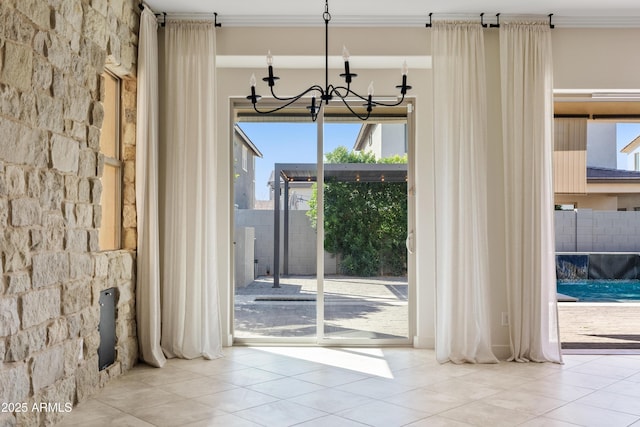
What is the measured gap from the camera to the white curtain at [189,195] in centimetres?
493

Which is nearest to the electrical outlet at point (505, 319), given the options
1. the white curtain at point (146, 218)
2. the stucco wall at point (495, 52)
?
the stucco wall at point (495, 52)

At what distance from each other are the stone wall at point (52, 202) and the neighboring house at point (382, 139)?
233cm

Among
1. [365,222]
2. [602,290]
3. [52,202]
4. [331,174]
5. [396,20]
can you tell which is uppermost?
[396,20]

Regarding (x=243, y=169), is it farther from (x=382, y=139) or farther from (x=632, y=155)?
(x=632, y=155)

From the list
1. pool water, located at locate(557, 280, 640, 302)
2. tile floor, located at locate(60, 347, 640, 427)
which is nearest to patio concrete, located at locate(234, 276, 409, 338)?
tile floor, located at locate(60, 347, 640, 427)

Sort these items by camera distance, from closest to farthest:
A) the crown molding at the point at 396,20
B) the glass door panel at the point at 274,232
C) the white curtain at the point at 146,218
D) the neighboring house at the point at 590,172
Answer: the white curtain at the point at 146,218, the crown molding at the point at 396,20, the glass door panel at the point at 274,232, the neighboring house at the point at 590,172

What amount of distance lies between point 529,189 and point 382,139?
148 centimetres

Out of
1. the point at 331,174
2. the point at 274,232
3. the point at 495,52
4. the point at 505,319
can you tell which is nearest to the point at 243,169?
the point at 274,232

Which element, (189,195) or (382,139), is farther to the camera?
(382,139)

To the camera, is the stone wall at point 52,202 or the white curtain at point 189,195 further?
the white curtain at point 189,195

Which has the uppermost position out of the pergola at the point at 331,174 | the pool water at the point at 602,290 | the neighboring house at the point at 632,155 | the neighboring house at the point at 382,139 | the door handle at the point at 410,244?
the neighboring house at the point at 632,155

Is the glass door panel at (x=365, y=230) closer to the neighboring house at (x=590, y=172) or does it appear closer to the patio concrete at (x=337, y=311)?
the patio concrete at (x=337, y=311)

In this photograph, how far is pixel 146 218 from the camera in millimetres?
4691

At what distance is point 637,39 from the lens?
5.07 metres
